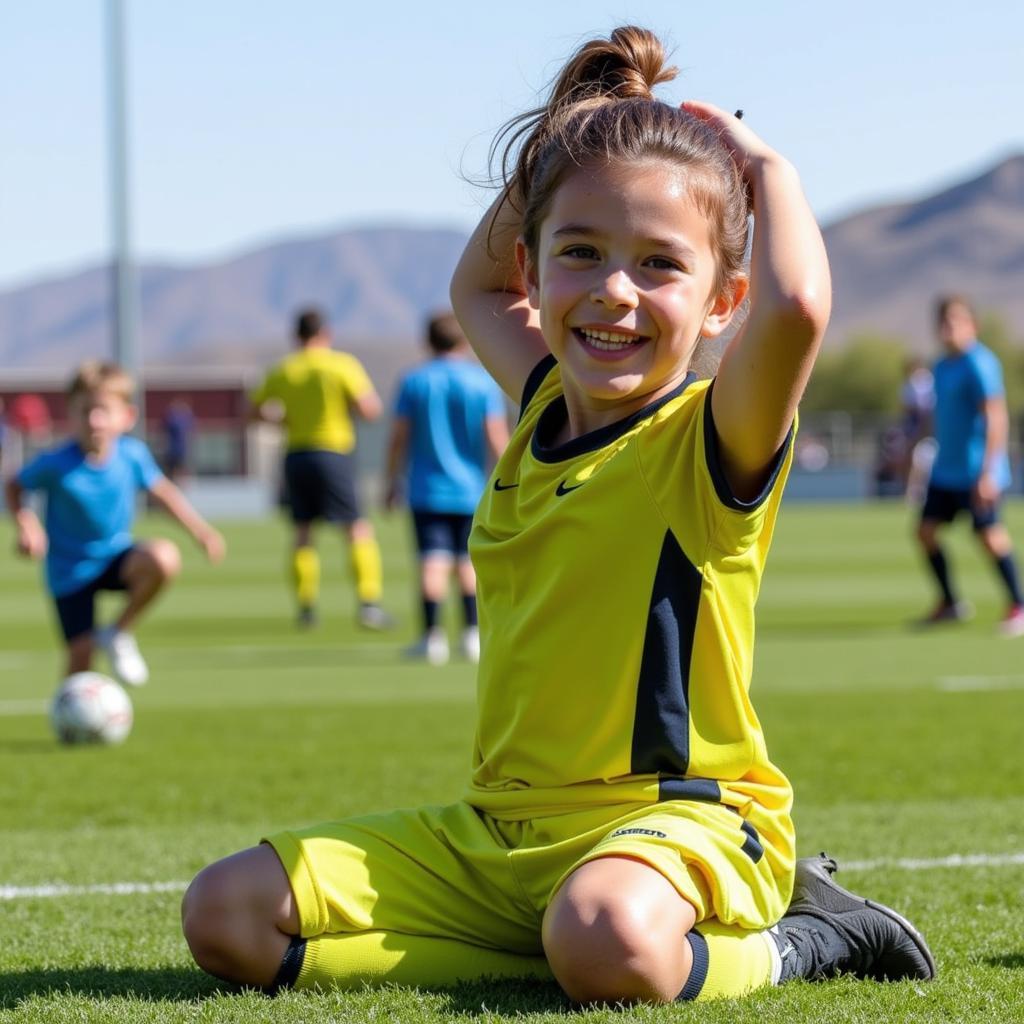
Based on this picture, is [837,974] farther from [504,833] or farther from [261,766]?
[261,766]

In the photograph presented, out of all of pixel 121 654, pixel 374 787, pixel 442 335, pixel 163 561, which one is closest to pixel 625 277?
pixel 374 787

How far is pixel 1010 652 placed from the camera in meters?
10.3

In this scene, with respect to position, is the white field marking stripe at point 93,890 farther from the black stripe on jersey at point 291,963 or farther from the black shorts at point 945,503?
the black shorts at point 945,503

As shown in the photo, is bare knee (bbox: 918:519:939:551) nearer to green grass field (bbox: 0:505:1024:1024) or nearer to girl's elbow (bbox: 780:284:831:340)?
green grass field (bbox: 0:505:1024:1024)

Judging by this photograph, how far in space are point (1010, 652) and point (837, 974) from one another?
7406mm

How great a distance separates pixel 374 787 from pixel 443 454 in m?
5.08

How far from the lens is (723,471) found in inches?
116

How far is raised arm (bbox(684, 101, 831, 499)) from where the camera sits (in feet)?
9.36

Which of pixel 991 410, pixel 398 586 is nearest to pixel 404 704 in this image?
pixel 991 410

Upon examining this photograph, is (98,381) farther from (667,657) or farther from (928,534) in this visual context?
(667,657)

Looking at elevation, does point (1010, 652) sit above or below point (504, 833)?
below

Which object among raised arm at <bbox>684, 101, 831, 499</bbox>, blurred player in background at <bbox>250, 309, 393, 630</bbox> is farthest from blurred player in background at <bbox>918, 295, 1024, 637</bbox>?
raised arm at <bbox>684, 101, 831, 499</bbox>

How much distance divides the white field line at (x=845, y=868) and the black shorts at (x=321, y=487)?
336 inches

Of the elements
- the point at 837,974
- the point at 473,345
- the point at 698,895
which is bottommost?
the point at 837,974
